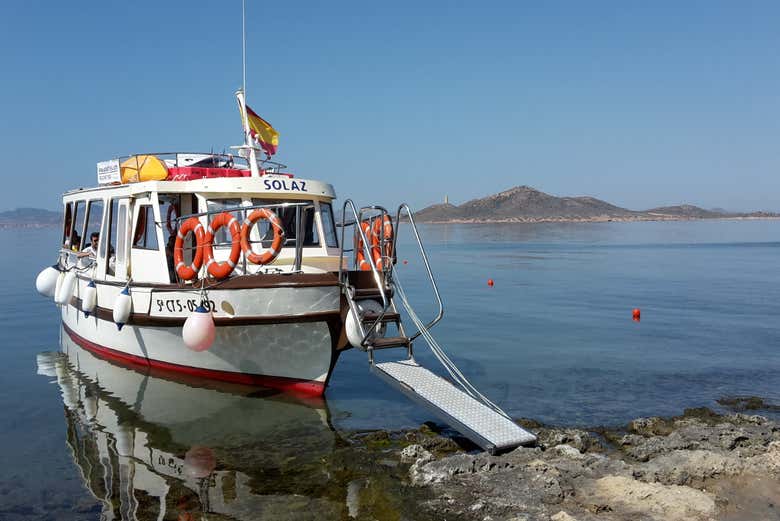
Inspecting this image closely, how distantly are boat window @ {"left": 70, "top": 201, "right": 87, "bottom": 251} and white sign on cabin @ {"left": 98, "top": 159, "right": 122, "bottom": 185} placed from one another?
1.55 metres

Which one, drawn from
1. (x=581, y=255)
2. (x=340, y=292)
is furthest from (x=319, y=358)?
(x=581, y=255)

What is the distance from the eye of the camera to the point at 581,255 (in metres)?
43.9

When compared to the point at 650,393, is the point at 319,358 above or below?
above

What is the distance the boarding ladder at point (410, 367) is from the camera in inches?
287

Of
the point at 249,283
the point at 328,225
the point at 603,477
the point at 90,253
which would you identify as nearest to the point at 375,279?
the point at 249,283

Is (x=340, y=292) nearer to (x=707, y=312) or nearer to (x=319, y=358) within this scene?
(x=319, y=358)

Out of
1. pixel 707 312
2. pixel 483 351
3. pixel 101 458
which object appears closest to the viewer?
pixel 101 458

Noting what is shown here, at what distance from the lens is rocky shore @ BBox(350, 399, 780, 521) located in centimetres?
573

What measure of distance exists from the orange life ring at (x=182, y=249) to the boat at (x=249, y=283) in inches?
1.0

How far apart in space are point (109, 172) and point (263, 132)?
10.7 feet

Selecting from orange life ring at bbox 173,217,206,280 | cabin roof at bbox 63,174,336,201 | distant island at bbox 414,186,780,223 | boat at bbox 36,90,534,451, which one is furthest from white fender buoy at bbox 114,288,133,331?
distant island at bbox 414,186,780,223

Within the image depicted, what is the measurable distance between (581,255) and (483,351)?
3197 centimetres

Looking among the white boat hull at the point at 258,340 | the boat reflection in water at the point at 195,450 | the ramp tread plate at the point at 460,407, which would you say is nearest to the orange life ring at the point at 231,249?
the white boat hull at the point at 258,340

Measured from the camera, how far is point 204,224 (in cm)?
1023
